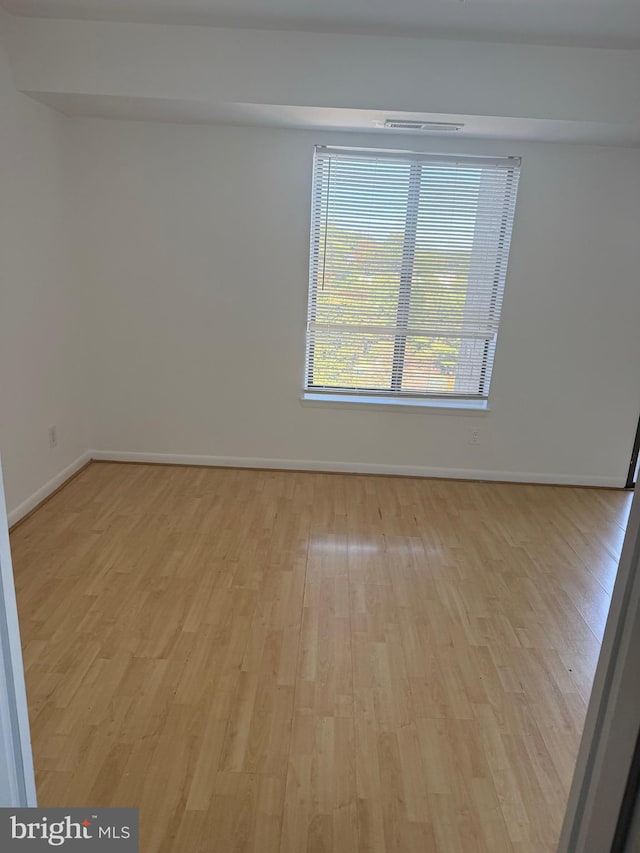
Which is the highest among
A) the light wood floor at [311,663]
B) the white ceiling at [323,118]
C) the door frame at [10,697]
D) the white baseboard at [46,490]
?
the white ceiling at [323,118]

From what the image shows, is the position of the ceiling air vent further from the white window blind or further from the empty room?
the white window blind

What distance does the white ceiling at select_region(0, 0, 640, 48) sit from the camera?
2.46 meters

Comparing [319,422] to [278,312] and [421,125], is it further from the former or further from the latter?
[421,125]

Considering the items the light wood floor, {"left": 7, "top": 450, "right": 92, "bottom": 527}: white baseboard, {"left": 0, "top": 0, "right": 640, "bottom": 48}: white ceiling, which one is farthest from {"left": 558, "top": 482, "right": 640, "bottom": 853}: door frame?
{"left": 7, "top": 450, "right": 92, "bottom": 527}: white baseboard

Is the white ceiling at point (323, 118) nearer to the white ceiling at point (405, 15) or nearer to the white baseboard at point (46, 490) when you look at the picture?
the white ceiling at point (405, 15)

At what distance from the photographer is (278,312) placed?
3.91 metres

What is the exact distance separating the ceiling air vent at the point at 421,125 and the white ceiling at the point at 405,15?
0.41 meters

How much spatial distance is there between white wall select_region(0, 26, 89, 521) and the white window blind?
1.68 m

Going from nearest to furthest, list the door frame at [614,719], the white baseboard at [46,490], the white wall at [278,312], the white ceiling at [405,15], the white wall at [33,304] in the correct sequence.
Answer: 1. the door frame at [614,719]
2. the white ceiling at [405,15]
3. the white wall at [33,304]
4. the white baseboard at [46,490]
5. the white wall at [278,312]

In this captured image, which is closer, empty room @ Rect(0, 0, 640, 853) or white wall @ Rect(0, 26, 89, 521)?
empty room @ Rect(0, 0, 640, 853)

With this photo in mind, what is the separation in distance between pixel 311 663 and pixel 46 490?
2260 millimetres

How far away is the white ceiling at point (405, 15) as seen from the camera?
2.46m

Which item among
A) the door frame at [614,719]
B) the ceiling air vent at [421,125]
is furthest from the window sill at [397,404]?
the door frame at [614,719]

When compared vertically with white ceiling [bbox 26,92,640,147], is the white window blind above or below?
below
